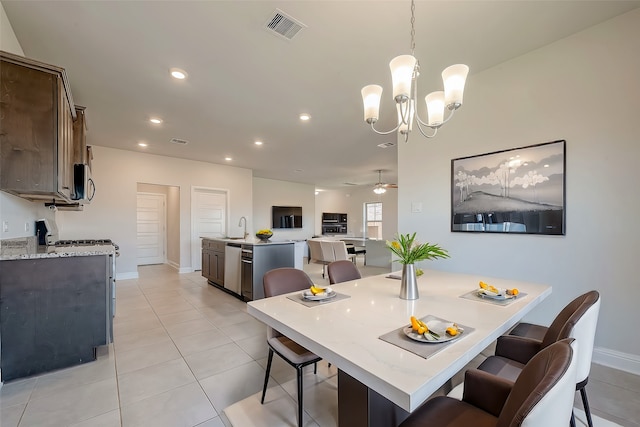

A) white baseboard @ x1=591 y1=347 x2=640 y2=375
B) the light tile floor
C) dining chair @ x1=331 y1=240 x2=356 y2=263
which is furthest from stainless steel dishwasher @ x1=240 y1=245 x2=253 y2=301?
white baseboard @ x1=591 y1=347 x2=640 y2=375

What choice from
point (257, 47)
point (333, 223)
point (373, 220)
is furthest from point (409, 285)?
point (333, 223)

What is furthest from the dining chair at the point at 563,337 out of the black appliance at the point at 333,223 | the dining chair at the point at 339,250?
the black appliance at the point at 333,223

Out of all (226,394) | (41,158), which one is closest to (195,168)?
(41,158)

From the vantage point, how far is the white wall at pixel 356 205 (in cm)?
1028

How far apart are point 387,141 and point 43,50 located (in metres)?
4.65

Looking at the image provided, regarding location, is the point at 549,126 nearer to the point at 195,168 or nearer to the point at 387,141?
the point at 387,141

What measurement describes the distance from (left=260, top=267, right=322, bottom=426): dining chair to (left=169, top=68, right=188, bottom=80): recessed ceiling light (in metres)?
2.31

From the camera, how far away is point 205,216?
684cm

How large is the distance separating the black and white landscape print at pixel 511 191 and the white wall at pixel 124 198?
19.2 feet

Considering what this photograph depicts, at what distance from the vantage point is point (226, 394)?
6.29ft

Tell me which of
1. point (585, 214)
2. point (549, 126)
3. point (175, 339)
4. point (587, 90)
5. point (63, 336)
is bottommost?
point (175, 339)

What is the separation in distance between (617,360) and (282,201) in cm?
834

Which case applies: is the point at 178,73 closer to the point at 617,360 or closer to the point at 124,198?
the point at 124,198

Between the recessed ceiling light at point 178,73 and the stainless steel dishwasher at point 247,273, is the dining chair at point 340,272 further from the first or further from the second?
the recessed ceiling light at point 178,73
